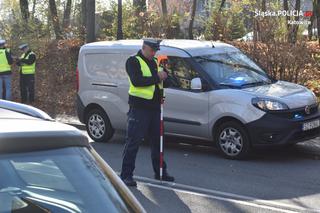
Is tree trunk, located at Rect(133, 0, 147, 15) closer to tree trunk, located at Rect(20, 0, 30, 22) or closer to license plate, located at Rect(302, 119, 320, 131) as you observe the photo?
tree trunk, located at Rect(20, 0, 30, 22)

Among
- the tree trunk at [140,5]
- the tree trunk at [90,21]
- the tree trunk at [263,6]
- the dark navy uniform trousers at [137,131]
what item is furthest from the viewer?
the tree trunk at [140,5]

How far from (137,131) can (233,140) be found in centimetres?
221

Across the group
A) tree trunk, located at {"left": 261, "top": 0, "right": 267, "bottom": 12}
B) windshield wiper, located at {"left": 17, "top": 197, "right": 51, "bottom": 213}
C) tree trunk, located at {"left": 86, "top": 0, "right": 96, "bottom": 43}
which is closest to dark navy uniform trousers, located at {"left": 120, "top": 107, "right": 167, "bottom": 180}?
windshield wiper, located at {"left": 17, "top": 197, "right": 51, "bottom": 213}

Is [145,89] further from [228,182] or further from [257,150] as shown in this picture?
[257,150]

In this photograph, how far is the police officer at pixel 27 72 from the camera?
16406 mm

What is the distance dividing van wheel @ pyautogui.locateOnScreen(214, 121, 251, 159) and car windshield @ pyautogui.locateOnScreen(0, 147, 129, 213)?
6.66m

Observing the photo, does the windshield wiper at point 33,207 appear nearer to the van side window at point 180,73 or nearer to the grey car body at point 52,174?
the grey car body at point 52,174

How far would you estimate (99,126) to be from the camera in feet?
36.4

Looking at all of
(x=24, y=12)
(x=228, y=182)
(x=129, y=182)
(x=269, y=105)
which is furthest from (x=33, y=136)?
(x=24, y=12)

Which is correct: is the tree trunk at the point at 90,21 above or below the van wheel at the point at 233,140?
above

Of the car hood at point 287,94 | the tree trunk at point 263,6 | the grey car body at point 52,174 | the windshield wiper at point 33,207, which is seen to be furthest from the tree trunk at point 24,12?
the windshield wiper at point 33,207

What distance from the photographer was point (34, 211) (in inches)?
95.0

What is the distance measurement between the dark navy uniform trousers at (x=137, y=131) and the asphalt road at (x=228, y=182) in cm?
36

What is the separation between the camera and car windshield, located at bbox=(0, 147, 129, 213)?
2371mm
